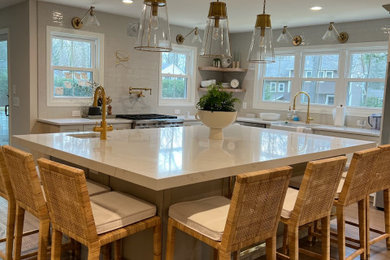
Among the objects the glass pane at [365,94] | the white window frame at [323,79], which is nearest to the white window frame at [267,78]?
the white window frame at [323,79]

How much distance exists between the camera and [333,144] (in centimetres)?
300

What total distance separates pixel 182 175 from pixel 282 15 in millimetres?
4002

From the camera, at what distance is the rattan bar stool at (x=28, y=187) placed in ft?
6.15

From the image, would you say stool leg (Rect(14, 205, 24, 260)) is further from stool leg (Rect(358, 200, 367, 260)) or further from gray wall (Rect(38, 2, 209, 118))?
gray wall (Rect(38, 2, 209, 118))

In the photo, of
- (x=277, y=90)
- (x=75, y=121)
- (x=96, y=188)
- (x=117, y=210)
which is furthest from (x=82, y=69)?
(x=117, y=210)

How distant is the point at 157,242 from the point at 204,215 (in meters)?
0.30

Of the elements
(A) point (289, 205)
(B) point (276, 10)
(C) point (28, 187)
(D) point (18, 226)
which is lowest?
(D) point (18, 226)

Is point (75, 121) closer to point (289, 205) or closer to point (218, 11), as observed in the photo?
point (218, 11)

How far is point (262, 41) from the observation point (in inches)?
119

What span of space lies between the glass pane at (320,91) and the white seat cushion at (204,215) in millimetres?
4305

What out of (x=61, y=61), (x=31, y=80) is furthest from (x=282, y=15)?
(x=31, y=80)

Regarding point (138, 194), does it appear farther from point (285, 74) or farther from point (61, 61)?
point (285, 74)

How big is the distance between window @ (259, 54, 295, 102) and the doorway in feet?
14.0

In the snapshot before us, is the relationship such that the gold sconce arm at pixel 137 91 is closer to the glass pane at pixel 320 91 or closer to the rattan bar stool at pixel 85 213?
the glass pane at pixel 320 91
